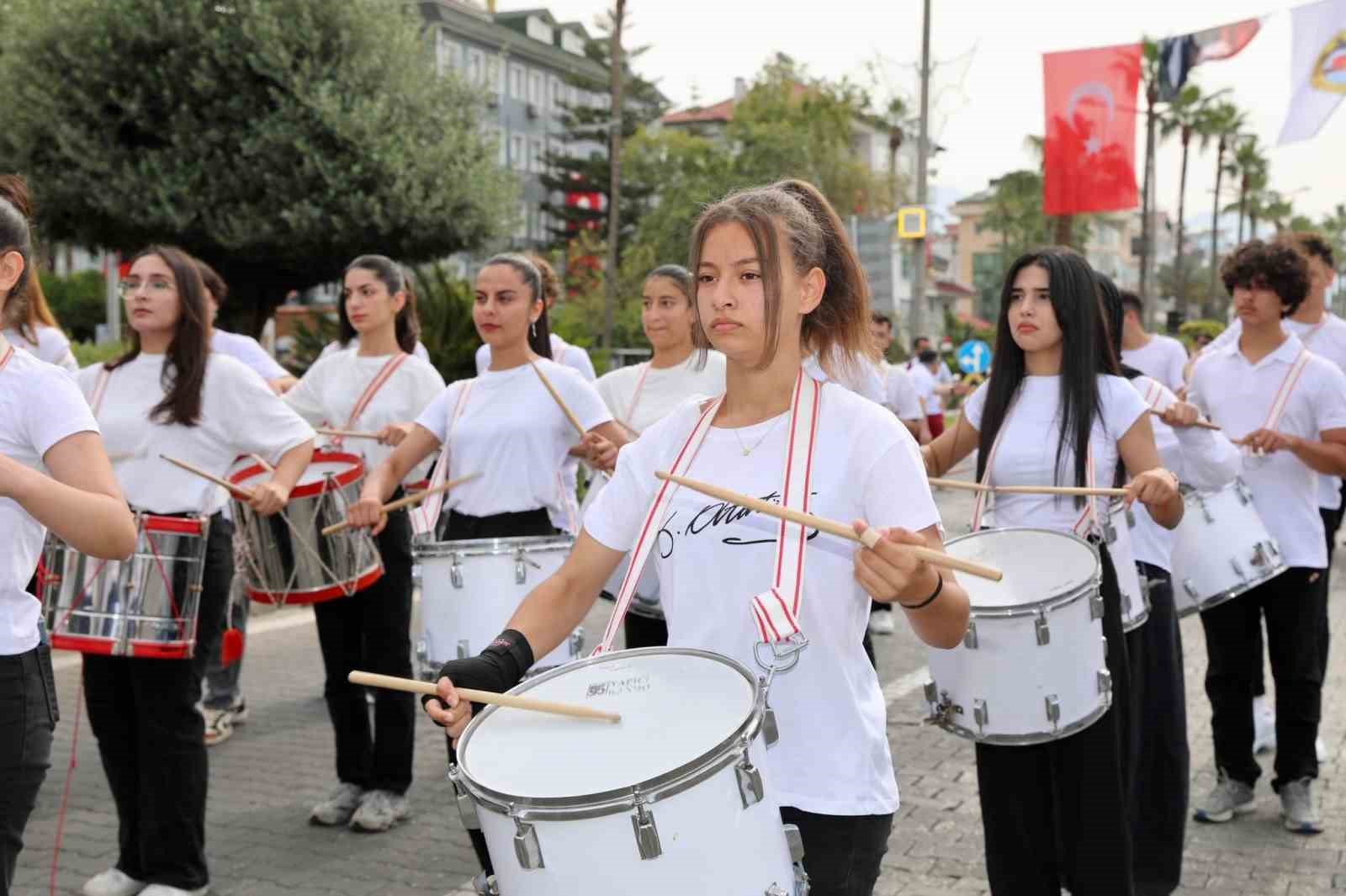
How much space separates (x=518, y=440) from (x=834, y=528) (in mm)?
3071

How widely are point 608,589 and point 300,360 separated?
11.5m

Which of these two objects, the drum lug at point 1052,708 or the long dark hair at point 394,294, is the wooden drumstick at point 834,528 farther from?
the long dark hair at point 394,294

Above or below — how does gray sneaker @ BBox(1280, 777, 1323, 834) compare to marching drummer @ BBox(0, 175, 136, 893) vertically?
below

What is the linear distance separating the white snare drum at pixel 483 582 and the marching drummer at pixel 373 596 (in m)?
0.76

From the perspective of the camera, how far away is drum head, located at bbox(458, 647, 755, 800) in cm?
237

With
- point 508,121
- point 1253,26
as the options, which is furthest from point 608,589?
point 508,121

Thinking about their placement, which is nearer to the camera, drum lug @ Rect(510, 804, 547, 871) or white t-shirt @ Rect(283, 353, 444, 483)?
drum lug @ Rect(510, 804, 547, 871)

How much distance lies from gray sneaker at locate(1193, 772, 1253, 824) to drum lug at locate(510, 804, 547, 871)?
4459mm

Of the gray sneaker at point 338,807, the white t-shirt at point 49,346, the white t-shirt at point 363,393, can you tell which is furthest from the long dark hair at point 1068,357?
the white t-shirt at point 49,346

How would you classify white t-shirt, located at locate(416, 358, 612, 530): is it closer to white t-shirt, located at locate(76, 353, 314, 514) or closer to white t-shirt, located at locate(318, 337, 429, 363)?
white t-shirt, located at locate(76, 353, 314, 514)

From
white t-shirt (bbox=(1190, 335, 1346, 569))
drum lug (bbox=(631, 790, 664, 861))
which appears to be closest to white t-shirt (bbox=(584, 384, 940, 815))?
drum lug (bbox=(631, 790, 664, 861))

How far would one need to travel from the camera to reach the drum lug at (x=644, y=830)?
226 cm

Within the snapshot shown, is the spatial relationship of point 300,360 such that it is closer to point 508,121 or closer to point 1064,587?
point 1064,587

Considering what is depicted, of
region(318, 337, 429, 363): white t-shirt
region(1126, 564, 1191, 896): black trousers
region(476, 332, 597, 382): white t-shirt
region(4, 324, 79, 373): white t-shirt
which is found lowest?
region(1126, 564, 1191, 896): black trousers
